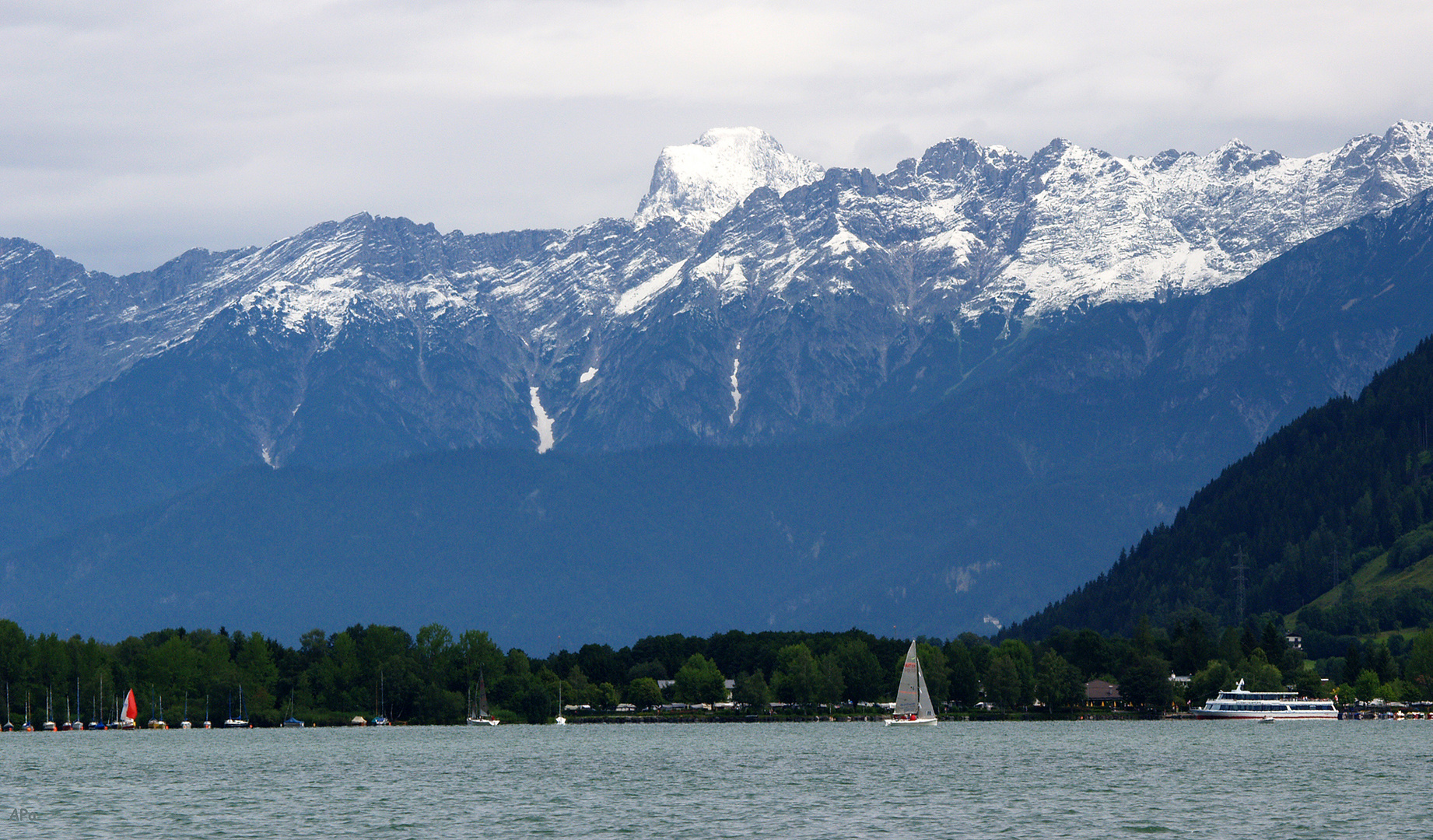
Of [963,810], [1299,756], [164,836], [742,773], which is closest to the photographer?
[164,836]

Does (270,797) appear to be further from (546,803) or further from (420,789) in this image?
(546,803)

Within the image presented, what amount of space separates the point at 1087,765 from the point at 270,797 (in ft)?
250

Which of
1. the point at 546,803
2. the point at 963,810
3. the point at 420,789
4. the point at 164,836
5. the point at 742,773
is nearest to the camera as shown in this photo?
the point at 164,836

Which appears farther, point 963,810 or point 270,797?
point 270,797

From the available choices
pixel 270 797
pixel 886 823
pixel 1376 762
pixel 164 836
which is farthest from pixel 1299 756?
pixel 164 836

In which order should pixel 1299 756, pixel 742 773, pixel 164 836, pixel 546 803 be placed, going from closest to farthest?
1. pixel 164 836
2. pixel 546 803
3. pixel 742 773
4. pixel 1299 756

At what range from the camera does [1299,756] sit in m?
195

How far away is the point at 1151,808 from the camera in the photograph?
457 feet

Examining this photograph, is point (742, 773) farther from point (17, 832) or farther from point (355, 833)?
point (17, 832)

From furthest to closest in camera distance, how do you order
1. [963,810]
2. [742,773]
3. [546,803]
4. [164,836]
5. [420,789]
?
1. [742,773]
2. [420,789]
3. [546,803]
4. [963,810]
5. [164,836]

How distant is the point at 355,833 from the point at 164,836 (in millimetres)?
12260

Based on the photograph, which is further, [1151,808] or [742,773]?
[742,773]

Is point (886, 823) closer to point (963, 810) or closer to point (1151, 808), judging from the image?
point (963, 810)

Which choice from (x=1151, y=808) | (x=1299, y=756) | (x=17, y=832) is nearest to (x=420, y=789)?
(x=17, y=832)
